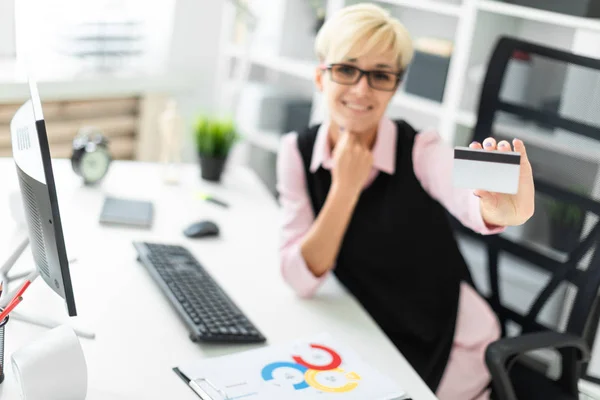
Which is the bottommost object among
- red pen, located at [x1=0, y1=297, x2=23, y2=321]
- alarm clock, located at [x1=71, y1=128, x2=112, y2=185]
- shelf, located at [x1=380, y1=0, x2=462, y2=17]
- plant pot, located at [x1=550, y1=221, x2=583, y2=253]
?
red pen, located at [x1=0, y1=297, x2=23, y2=321]

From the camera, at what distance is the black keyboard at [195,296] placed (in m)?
1.40

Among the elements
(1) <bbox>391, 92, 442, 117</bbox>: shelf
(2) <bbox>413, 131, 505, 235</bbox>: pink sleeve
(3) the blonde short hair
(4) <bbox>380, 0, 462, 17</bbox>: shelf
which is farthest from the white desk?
(4) <bbox>380, 0, 462, 17</bbox>: shelf

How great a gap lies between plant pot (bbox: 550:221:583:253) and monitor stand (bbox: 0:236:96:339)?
100 centimetres

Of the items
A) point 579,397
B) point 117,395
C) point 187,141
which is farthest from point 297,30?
point 117,395

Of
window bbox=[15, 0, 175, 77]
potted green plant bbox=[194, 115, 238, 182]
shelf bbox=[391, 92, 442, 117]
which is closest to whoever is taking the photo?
potted green plant bbox=[194, 115, 238, 182]

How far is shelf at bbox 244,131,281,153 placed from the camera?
3020mm

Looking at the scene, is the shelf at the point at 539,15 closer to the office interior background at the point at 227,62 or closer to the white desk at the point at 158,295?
the office interior background at the point at 227,62

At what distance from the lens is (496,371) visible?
4.70ft

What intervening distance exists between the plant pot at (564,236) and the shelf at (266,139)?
1.46 m

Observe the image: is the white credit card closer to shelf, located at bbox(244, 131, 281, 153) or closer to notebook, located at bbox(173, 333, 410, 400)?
notebook, located at bbox(173, 333, 410, 400)

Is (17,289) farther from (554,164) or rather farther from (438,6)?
(438,6)

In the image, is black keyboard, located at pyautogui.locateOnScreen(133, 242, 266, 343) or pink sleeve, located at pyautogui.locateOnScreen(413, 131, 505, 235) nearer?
black keyboard, located at pyautogui.locateOnScreen(133, 242, 266, 343)

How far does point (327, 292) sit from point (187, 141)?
173 centimetres

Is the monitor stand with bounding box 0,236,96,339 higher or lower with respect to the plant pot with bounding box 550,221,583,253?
lower
